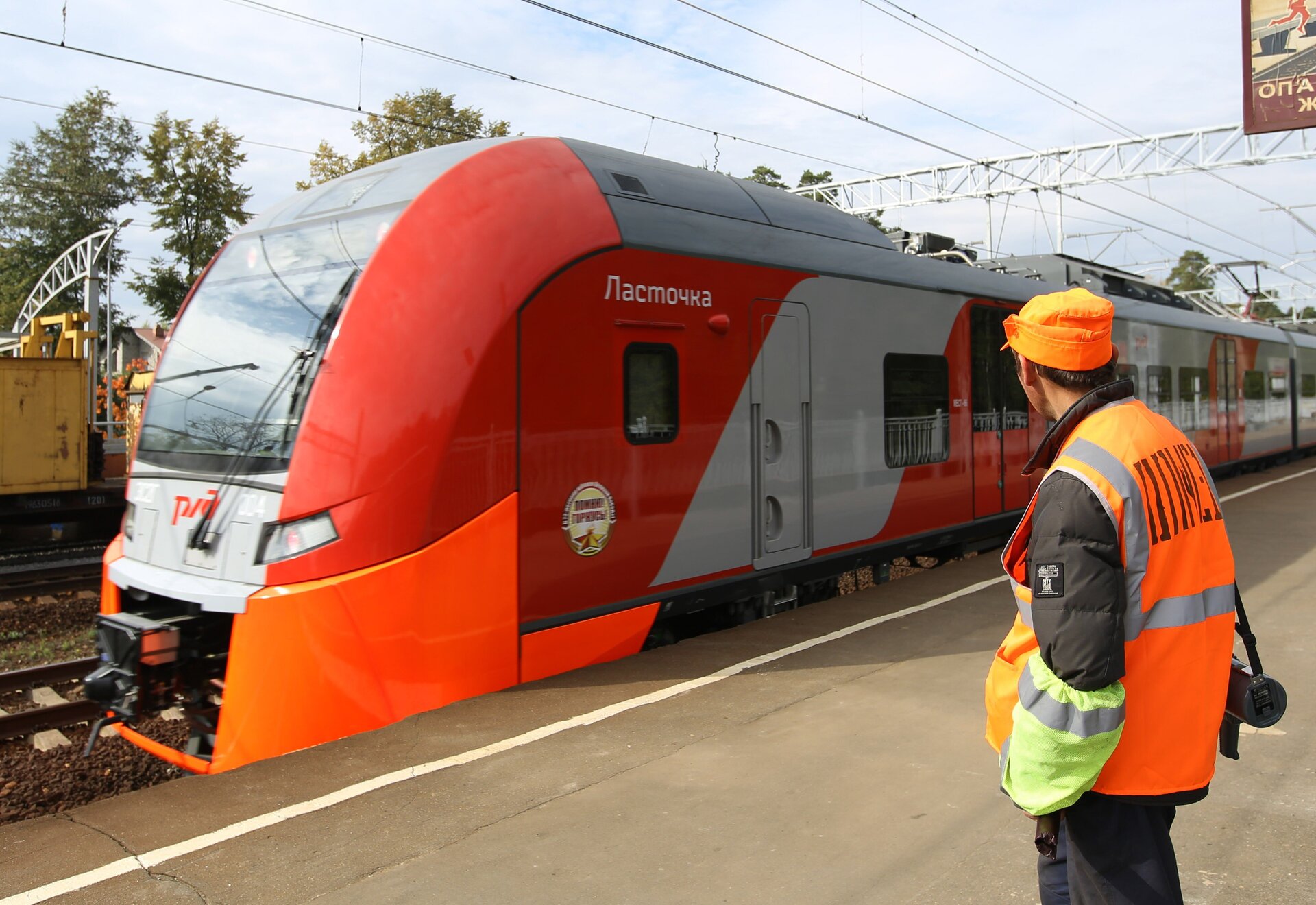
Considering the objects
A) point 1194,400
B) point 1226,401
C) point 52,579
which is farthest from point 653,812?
point 1226,401

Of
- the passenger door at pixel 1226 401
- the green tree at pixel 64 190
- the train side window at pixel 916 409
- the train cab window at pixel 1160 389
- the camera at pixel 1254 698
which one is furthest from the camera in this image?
the green tree at pixel 64 190

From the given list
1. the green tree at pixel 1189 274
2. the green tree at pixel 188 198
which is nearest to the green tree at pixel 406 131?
the green tree at pixel 188 198

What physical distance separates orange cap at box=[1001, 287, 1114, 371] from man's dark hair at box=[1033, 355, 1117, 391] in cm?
1

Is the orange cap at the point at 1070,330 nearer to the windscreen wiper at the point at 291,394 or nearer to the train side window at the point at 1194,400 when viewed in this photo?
the windscreen wiper at the point at 291,394

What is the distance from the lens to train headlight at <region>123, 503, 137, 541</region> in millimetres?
5473

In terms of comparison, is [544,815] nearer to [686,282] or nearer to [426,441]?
Result: [426,441]

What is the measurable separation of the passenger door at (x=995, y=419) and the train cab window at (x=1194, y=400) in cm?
592

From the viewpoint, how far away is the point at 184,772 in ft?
18.1

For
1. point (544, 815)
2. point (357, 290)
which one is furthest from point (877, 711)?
point (357, 290)

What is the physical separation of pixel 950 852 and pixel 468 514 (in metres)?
2.64

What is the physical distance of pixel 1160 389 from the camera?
14.4m

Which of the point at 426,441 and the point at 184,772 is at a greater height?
the point at 426,441

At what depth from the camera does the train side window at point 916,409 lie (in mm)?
8156

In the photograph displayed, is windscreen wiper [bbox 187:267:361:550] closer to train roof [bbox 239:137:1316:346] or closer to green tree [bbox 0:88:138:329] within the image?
train roof [bbox 239:137:1316:346]
